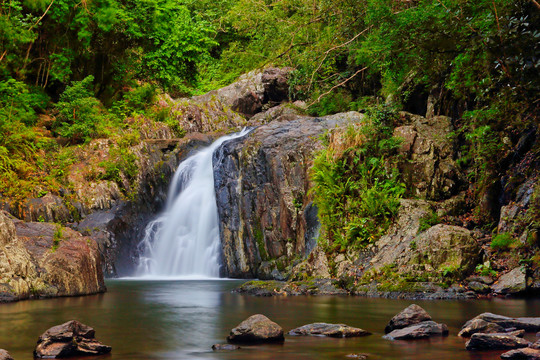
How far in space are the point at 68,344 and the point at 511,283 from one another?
8.75 m

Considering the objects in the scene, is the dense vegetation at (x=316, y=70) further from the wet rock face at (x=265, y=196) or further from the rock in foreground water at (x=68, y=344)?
the rock in foreground water at (x=68, y=344)

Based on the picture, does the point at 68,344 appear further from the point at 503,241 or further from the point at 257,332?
the point at 503,241

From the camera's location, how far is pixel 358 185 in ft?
49.2

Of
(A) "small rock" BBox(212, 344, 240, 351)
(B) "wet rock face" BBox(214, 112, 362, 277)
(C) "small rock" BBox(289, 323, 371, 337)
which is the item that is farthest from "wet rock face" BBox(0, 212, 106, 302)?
(C) "small rock" BBox(289, 323, 371, 337)

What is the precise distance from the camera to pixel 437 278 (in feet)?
38.6

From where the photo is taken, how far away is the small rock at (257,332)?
20.3 feet

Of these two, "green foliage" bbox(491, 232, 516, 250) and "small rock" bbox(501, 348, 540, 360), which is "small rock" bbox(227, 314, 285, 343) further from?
"green foliage" bbox(491, 232, 516, 250)

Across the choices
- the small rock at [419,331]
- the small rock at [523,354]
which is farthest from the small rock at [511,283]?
the small rock at [523,354]

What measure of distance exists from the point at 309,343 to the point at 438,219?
8.23 metres

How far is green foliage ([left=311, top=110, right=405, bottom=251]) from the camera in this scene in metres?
14.1

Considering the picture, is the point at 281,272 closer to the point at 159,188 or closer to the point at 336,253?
the point at 336,253

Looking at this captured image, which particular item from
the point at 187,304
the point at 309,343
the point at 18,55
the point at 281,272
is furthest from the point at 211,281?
the point at 18,55

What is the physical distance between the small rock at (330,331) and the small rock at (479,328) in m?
1.08

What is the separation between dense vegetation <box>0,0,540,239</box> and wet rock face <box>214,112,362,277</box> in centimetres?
159
